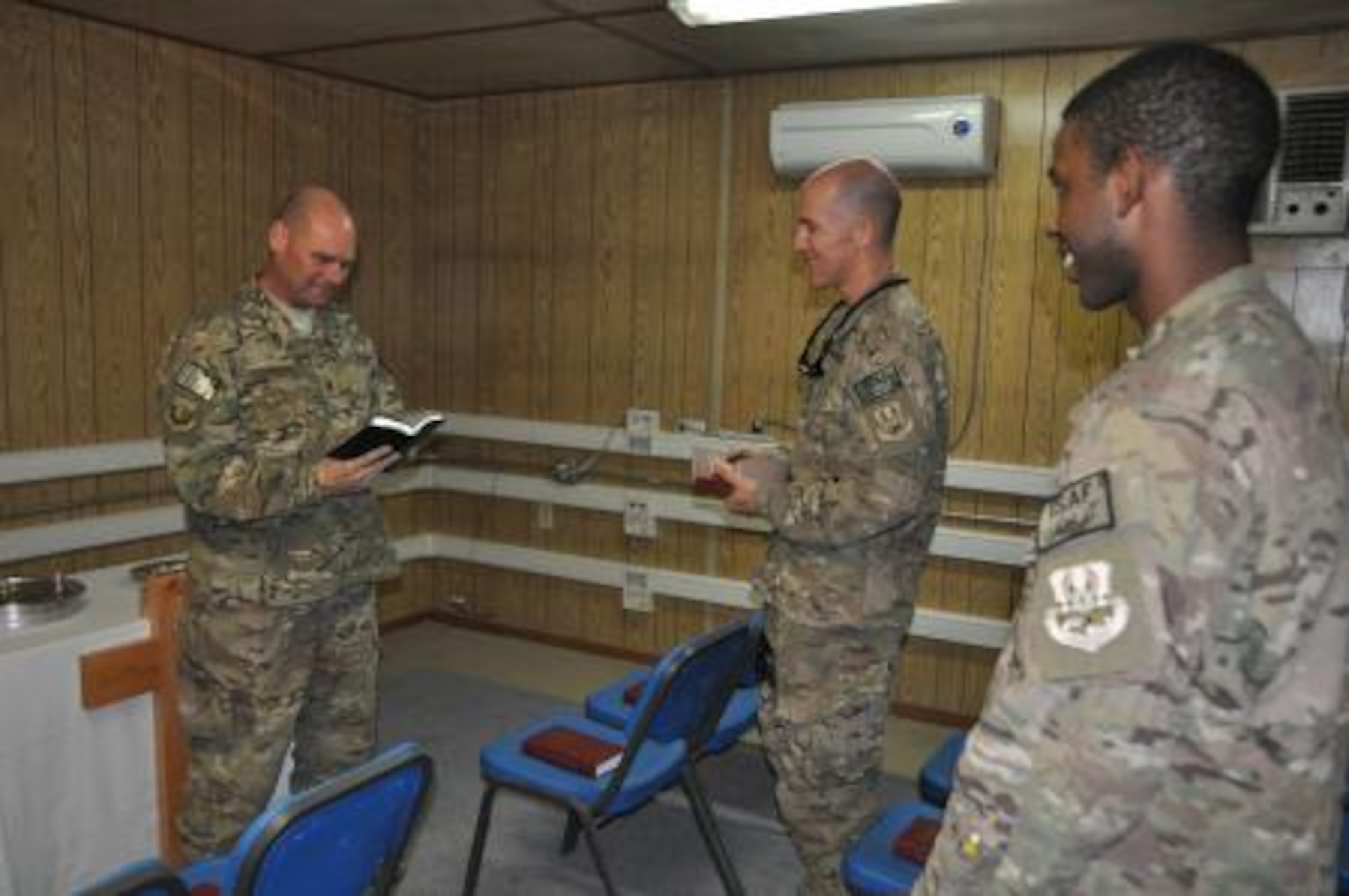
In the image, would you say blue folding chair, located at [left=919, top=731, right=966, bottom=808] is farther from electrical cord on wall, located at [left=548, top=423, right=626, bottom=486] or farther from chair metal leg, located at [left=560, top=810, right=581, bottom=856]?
electrical cord on wall, located at [left=548, top=423, right=626, bottom=486]

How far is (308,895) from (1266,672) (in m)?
1.33

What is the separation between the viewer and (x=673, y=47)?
3580mm

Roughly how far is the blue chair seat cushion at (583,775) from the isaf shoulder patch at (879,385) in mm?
924

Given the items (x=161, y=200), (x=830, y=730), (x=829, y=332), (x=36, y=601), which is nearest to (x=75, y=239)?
(x=161, y=200)

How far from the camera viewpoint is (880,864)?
1909 mm

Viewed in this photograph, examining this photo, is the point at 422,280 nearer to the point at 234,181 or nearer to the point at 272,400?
the point at 234,181

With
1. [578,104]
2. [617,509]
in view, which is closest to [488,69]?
[578,104]

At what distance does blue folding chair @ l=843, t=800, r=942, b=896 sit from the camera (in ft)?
6.11

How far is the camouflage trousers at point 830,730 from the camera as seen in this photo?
2195 millimetres

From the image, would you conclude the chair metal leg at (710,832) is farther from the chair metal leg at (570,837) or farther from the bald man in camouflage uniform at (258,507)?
the bald man in camouflage uniform at (258,507)

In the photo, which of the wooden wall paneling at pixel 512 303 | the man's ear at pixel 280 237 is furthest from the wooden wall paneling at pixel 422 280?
the man's ear at pixel 280 237

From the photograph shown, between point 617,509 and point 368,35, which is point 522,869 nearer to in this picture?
point 617,509

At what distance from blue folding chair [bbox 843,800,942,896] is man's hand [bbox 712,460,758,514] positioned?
0.71 m

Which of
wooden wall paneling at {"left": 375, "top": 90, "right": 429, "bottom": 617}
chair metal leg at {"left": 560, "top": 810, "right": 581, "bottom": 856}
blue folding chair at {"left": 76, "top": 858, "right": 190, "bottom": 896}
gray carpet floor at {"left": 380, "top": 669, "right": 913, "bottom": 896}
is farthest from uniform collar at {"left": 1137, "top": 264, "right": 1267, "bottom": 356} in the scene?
wooden wall paneling at {"left": 375, "top": 90, "right": 429, "bottom": 617}
